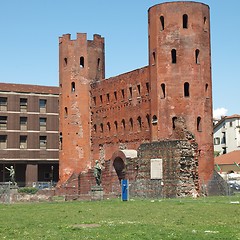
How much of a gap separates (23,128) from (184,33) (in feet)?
122

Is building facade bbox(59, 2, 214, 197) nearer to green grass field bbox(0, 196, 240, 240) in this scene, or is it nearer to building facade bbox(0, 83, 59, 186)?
building facade bbox(0, 83, 59, 186)

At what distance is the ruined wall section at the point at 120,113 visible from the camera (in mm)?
55719

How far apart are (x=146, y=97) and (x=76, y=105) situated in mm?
11978

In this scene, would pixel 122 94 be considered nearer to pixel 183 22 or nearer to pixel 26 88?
pixel 183 22

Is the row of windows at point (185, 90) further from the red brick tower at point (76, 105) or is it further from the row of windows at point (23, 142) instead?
the row of windows at point (23, 142)

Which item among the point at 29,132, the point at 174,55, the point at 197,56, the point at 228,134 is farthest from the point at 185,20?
the point at 228,134

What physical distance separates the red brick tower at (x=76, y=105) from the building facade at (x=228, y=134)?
5065 cm

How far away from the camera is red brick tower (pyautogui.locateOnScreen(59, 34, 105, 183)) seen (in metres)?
64.1

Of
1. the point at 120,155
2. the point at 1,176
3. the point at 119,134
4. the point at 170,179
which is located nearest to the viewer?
the point at 170,179

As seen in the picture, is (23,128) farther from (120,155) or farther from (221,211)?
(221,211)

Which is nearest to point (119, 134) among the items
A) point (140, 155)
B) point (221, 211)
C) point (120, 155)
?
point (120, 155)

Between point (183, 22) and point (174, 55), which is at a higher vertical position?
point (183, 22)

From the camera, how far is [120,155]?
2211 inches

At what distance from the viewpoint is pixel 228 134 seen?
367ft
